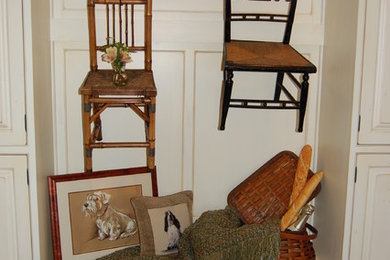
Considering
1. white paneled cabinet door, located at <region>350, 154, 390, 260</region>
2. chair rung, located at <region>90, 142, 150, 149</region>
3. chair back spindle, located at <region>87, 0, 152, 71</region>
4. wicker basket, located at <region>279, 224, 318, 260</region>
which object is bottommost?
wicker basket, located at <region>279, 224, 318, 260</region>

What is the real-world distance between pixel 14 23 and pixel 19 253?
987mm

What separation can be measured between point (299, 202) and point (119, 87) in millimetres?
1007

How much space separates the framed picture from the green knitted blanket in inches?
4.0

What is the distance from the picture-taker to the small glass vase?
6.44ft

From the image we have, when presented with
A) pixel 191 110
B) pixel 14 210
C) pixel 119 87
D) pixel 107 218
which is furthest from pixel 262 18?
pixel 14 210

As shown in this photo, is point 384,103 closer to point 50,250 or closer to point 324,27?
point 324,27

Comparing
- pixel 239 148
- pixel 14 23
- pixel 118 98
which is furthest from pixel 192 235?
pixel 14 23

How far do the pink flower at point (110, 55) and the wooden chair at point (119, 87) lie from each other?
0.09 metres

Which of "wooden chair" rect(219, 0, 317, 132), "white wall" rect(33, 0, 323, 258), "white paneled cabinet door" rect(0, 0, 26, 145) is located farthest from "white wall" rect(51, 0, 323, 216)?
"white paneled cabinet door" rect(0, 0, 26, 145)

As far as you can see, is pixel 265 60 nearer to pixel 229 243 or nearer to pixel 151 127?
pixel 151 127

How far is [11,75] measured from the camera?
69.7 inches

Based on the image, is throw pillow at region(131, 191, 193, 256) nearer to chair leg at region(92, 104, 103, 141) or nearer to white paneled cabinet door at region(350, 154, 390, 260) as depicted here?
chair leg at region(92, 104, 103, 141)

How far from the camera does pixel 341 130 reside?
6.71ft

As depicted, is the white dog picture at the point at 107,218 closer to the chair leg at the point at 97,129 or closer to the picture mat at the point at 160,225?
the picture mat at the point at 160,225
